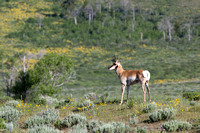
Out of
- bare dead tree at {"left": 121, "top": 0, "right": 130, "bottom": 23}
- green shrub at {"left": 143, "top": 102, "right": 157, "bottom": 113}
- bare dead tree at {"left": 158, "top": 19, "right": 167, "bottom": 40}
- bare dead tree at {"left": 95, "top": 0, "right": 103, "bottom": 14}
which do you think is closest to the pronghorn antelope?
green shrub at {"left": 143, "top": 102, "right": 157, "bottom": 113}

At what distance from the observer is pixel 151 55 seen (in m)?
92.3

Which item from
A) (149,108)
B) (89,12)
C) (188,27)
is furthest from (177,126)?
(89,12)

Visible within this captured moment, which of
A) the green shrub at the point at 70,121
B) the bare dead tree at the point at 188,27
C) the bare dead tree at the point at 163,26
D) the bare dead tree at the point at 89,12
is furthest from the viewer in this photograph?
the bare dead tree at the point at 89,12

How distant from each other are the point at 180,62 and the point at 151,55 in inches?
533

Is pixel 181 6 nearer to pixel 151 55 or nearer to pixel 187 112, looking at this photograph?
pixel 151 55

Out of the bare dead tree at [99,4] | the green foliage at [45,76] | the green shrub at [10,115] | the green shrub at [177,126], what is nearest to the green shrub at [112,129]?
the green shrub at [177,126]

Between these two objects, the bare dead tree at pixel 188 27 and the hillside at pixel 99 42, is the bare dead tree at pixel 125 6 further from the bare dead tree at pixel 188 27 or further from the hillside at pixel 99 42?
the bare dead tree at pixel 188 27

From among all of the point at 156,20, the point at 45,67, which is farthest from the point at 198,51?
the point at 45,67

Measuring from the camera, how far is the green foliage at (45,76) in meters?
29.1

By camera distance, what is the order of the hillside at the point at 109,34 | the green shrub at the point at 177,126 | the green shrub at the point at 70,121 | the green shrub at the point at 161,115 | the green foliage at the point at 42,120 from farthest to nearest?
1. the hillside at the point at 109,34
2. the green foliage at the point at 42,120
3. the green shrub at the point at 70,121
4. the green shrub at the point at 161,115
5. the green shrub at the point at 177,126

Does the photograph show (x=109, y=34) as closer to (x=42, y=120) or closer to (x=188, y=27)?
(x=188, y=27)

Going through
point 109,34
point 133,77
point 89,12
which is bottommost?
point 109,34

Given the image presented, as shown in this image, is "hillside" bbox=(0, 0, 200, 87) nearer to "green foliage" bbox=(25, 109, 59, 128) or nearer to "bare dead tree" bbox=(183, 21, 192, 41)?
"bare dead tree" bbox=(183, 21, 192, 41)

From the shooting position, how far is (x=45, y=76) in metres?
29.2
